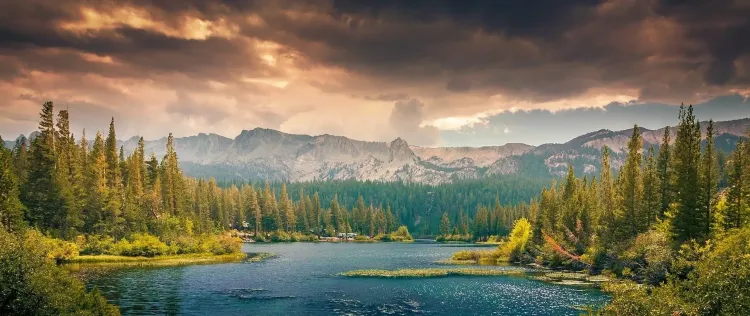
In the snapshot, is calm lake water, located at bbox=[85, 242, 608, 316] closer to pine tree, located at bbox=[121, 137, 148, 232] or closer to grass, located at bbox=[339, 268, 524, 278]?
grass, located at bbox=[339, 268, 524, 278]

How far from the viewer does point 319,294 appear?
75000mm

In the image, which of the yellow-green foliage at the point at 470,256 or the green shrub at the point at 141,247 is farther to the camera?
the yellow-green foliage at the point at 470,256

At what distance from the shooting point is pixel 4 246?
1565 inches

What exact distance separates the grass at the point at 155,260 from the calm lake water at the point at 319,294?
11288mm

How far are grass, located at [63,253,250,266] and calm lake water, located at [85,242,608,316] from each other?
1129 cm

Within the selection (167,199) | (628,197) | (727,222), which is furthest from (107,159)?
(727,222)

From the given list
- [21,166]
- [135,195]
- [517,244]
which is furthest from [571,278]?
[21,166]

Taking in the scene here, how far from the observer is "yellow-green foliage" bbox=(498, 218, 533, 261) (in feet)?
433

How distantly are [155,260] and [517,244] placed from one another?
3424 inches

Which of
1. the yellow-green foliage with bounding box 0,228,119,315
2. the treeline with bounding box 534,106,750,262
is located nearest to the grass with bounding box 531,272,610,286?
the treeline with bounding box 534,106,750,262

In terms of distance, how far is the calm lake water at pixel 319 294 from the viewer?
2459 inches

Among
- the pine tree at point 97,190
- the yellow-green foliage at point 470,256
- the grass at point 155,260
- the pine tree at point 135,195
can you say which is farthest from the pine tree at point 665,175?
the pine tree at point 97,190

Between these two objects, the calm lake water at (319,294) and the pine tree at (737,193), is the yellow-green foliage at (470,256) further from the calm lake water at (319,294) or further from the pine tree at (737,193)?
the pine tree at (737,193)

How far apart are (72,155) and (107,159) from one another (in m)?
8.64
